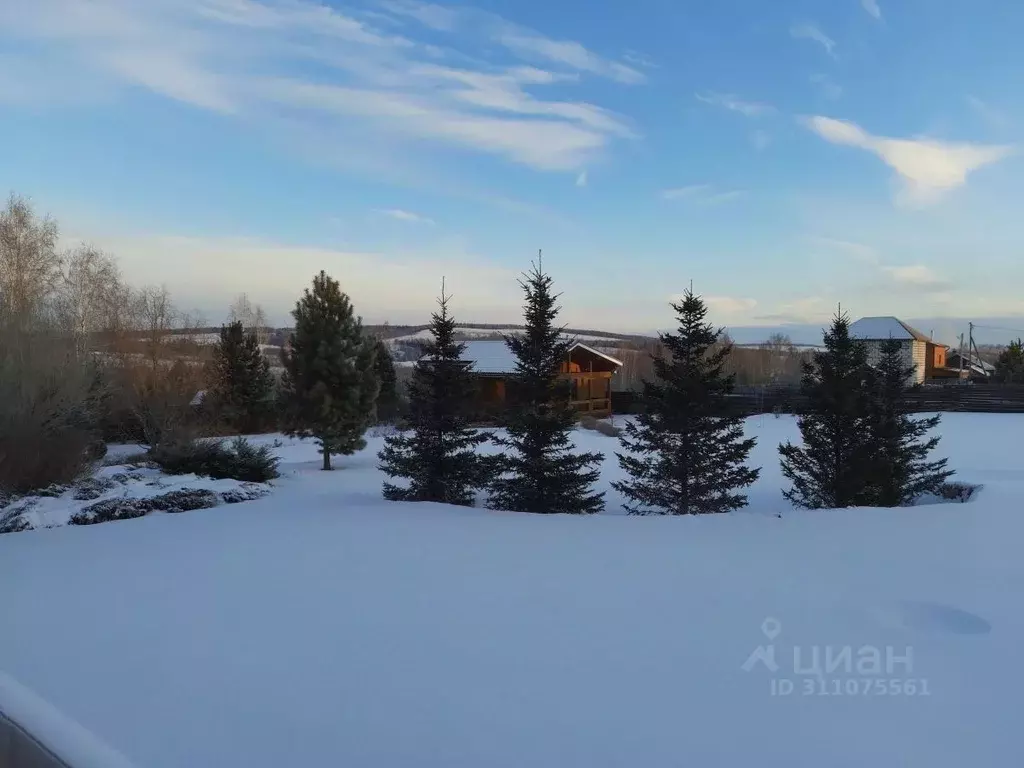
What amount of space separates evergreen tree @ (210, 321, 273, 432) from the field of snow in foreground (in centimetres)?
1816

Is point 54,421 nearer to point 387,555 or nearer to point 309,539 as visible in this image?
point 309,539

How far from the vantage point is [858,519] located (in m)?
8.25

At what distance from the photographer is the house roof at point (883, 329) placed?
1574 inches

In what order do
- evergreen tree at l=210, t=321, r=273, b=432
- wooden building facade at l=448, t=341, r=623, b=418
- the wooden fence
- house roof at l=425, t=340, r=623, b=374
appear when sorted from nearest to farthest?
evergreen tree at l=210, t=321, r=273, b=432 < the wooden fence < wooden building facade at l=448, t=341, r=623, b=418 < house roof at l=425, t=340, r=623, b=374

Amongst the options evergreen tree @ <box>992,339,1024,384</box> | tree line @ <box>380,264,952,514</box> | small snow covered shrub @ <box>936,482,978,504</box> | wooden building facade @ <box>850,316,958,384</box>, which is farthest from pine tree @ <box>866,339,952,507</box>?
evergreen tree @ <box>992,339,1024,384</box>

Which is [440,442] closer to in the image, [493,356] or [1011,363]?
[493,356]

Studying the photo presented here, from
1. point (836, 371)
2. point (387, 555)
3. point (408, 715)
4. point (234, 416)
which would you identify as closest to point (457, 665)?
point (408, 715)

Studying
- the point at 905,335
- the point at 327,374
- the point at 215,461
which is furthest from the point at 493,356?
the point at 905,335

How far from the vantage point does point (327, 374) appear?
16328mm

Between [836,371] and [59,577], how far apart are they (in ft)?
36.4

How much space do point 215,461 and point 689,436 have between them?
9754 mm

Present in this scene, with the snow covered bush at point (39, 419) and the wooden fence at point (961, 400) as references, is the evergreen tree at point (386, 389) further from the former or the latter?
the snow covered bush at point (39, 419)

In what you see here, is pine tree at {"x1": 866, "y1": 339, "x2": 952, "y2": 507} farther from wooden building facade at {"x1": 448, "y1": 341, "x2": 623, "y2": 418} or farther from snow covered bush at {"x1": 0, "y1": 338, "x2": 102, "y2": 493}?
wooden building facade at {"x1": 448, "y1": 341, "x2": 623, "y2": 418}

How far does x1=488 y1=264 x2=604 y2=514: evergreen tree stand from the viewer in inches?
407
